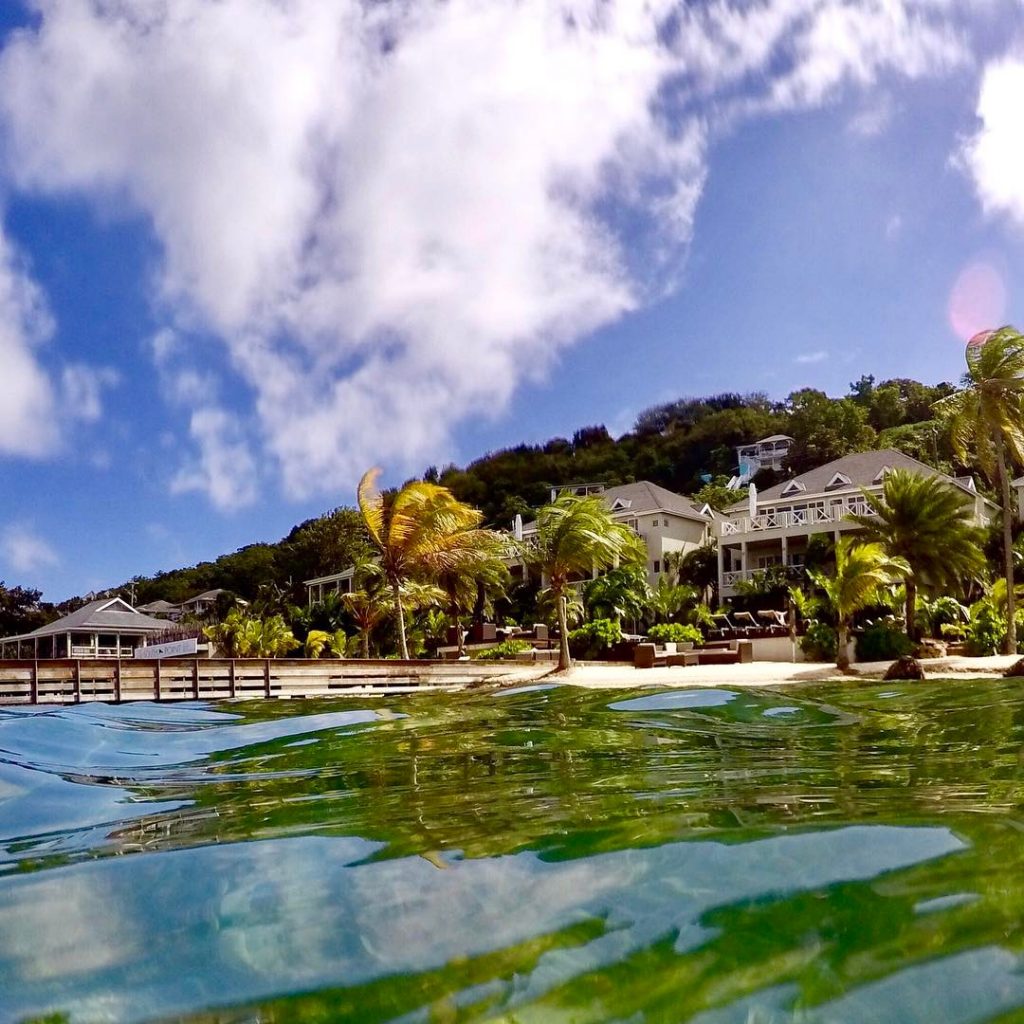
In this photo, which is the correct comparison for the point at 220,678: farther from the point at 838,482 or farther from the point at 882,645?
the point at 838,482

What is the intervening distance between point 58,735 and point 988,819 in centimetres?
881

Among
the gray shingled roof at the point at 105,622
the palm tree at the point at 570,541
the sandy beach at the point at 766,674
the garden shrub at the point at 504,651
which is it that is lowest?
the sandy beach at the point at 766,674

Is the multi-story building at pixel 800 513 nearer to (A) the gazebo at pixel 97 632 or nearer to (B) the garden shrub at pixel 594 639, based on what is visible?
(B) the garden shrub at pixel 594 639

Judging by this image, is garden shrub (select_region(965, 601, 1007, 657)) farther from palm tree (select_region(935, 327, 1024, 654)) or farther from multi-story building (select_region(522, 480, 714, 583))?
multi-story building (select_region(522, 480, 714, 583))

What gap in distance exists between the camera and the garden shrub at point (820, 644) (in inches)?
923

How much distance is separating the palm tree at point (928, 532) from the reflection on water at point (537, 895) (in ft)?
77.1

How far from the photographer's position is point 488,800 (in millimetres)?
4387

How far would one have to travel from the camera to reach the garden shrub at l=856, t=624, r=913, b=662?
22.2m

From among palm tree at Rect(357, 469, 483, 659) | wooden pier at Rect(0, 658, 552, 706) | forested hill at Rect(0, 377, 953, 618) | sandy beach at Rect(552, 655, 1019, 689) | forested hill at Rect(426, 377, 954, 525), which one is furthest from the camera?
forested hill at Rect(426, 377, 954, 525)

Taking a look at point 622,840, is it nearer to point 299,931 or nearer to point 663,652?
point 299,931

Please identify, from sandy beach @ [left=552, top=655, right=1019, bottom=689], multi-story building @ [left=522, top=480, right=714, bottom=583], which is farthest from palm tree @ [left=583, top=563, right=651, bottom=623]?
multi-story building @ [left=522, top=480, right=714, bottom=583]

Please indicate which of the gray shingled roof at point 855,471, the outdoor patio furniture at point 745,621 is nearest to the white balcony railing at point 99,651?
the outdoor patio furniture at point 745,621

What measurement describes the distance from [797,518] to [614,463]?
160 ft

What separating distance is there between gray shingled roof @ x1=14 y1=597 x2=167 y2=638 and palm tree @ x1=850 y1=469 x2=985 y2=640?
142 feet
